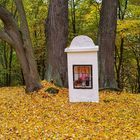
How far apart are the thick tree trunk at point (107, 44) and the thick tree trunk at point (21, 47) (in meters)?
2.68

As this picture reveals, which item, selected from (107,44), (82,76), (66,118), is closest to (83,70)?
(82,76)

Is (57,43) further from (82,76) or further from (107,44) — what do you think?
(82,76)

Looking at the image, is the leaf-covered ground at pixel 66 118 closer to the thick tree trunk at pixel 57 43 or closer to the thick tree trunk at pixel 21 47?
the thick tree trunk at pixel 21 47

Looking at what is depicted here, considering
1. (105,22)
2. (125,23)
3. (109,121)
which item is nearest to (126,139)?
(109,121)

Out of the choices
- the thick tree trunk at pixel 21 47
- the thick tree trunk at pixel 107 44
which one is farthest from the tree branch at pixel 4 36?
the thick tree trunk at pixel 107 44

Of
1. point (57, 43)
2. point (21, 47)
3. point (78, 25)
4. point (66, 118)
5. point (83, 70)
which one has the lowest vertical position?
point (66, 118)

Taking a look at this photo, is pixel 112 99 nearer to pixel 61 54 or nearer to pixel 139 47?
pixel 61 54

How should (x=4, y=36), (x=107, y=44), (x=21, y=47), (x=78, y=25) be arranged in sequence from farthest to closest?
(x=78, y=25) → (x=107, y=44) → (x=21, y=47) → (x=4, y=36)

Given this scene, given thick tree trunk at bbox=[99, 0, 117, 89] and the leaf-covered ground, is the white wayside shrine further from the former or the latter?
thick tree trunk at bbox=[99, 0, 117, 89]

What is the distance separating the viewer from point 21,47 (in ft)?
34.8

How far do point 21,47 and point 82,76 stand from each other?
220cm

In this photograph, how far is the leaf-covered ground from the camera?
640 cm

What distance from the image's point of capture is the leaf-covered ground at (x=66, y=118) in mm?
6402

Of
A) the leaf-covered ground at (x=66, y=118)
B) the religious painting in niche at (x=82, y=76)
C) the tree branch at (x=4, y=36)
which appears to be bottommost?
the leaf-covered ground at (x=66, y=118)
